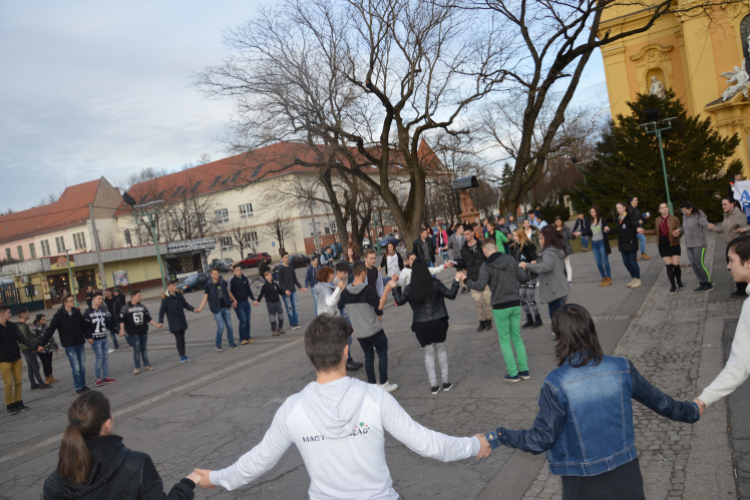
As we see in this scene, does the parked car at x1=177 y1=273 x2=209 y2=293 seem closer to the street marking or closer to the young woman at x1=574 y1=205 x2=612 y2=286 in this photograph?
the street marking

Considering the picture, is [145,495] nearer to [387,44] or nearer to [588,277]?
[588,277]

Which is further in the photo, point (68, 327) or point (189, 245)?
point (189, 245)

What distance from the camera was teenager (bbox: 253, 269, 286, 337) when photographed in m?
13.0

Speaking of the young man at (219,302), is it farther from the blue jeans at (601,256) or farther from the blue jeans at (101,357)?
the blue jeans at (601,256)

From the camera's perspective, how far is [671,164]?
22.0 metres

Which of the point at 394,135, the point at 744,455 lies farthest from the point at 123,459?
the point at 394,135

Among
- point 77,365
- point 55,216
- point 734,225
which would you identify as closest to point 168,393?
point 77,365

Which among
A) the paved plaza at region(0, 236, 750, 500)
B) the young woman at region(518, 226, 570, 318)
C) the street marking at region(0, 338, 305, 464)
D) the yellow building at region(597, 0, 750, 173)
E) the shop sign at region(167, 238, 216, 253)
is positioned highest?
the yellow building at region(597, 0, 750, 173)

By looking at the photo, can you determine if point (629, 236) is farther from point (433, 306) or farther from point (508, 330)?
point (433, 306)

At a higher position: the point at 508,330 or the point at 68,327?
the point at 68,327

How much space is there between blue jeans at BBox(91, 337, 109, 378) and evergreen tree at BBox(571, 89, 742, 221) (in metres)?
20.9

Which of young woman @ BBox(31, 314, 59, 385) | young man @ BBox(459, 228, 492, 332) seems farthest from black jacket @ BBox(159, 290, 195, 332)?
young man @ BBox(459, 228, 492, 332)

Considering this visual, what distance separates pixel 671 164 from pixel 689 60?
15034 millimetres

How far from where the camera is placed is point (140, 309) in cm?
1104
